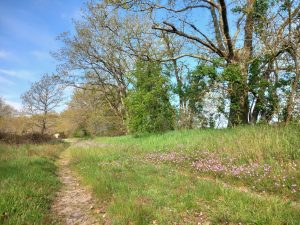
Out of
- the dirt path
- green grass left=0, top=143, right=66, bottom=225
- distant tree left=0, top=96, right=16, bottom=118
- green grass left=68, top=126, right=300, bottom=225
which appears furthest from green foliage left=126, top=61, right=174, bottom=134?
distant tree left=0, top=96, right=16, bottom=118

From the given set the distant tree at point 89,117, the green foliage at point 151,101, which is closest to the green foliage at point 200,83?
the green foliage at point 151,101

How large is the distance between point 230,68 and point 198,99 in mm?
3390

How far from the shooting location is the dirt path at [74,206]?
16.1 ft

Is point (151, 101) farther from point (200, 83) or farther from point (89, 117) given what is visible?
point (89, 117)

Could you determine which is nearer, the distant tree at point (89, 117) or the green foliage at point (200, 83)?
the green foliage at point (200, 83)

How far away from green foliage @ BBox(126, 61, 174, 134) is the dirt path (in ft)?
43.7

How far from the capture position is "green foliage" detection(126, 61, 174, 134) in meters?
20.6

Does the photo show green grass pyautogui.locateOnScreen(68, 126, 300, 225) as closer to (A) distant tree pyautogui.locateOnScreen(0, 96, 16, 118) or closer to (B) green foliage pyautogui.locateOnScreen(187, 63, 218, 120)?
(B) green foliage pyautogui.locateOnScreen(187, 63, 218, 120)

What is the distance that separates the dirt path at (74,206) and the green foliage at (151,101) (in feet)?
43.7

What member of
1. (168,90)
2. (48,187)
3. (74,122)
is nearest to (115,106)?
(74,122)

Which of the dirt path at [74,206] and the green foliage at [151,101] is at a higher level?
the green foliage at [151,101]

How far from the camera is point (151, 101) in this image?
2070 cm

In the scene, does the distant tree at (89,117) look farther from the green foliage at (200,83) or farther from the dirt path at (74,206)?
the dirt path at (74,206)

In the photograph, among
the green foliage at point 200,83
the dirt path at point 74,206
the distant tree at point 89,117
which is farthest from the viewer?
the distant tree at point 89,117
